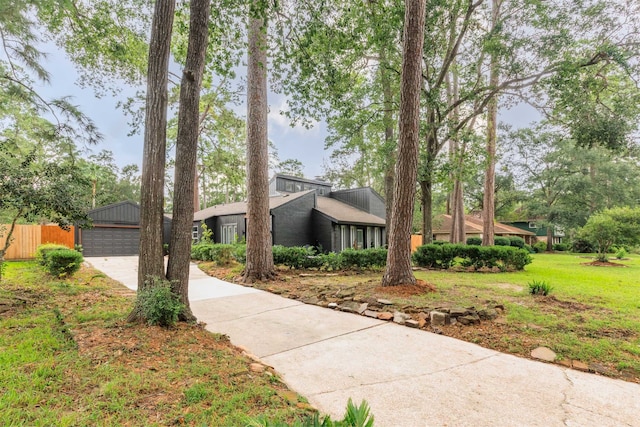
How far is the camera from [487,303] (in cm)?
554

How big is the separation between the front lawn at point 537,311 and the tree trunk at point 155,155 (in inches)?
125

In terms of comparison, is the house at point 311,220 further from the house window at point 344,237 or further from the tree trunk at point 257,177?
the tree trunk at point 257,177

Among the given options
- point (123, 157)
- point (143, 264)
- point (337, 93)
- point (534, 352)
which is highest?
point (123, 157)

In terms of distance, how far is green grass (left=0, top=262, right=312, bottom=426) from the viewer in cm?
207

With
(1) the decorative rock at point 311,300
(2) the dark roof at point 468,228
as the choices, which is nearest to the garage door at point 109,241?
(1) the decorative rock at point 311,300

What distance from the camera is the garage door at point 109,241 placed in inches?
655

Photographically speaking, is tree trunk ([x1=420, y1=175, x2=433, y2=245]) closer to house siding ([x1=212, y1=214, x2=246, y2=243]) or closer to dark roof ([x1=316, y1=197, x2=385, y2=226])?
dark roof ([x1=316, y1=197, x2=385, y2=226])

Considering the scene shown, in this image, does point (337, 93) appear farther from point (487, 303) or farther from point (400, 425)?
point (400, 425)

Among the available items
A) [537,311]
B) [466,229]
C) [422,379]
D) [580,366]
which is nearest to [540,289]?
[537,311]

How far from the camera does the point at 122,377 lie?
255 cm

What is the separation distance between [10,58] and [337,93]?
359 inches

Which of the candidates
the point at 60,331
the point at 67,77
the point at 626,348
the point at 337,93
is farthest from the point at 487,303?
the point at 67,77

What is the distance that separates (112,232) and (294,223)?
10.8 metres

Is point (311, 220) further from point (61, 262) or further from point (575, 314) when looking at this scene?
point (575, 314)
